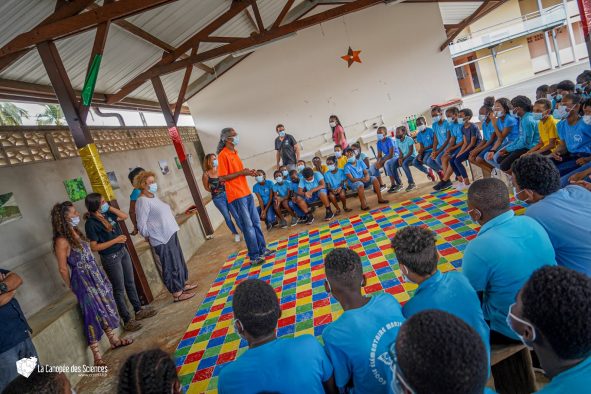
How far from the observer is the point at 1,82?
4.02 m

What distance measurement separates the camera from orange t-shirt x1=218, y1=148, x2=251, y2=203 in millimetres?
4148

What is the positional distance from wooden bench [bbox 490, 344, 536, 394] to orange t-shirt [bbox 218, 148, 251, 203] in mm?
3216

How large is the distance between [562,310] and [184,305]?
3.67m

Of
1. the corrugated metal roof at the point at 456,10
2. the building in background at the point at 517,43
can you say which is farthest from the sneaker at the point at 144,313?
the building in background at the point at 517,43

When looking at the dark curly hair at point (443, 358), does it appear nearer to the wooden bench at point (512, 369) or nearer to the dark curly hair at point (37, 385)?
the wooden bench at point (512, 369)

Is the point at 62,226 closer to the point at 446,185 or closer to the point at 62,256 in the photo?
the point at 62,256

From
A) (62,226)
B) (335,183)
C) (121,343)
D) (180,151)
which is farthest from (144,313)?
(180,151)

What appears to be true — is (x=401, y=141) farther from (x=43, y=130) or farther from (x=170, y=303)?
(x=43, y=130)

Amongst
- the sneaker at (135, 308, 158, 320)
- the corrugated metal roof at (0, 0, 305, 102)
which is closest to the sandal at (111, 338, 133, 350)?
the sneaker at (135, 308, 158, 320)

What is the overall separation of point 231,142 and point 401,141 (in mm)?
3163

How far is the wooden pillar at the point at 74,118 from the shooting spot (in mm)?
3488

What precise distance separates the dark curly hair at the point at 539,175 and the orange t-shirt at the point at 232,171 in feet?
9.65

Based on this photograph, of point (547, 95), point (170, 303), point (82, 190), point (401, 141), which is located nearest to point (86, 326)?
point (170, 303)

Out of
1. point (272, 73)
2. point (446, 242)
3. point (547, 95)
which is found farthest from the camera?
point (272, 73)
